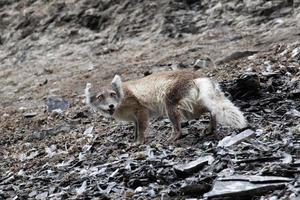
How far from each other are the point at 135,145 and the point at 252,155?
2398 millimetres

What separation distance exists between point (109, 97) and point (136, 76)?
5.42 m

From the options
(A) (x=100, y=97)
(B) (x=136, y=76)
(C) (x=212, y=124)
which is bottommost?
(B) (x=136, y=76)

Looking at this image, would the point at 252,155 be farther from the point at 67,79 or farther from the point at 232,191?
the point at 67,79

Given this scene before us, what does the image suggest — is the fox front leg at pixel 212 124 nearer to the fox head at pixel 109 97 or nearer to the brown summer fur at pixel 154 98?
the brown summer fur at pixel 154 98

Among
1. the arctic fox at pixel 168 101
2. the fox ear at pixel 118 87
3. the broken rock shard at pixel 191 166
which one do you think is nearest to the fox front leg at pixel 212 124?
the arctic fox at pixel 168 101

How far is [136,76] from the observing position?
1553 centimetres

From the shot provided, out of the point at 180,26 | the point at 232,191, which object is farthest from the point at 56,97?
the point at 232,191

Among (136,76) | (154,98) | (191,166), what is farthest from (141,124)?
(136,76)

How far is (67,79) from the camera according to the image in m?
16.9

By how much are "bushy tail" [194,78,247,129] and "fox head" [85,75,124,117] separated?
4.54 ft

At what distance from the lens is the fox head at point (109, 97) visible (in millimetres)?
10062

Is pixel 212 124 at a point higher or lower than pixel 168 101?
lower

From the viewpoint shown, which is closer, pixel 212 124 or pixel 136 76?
pixel 212 124

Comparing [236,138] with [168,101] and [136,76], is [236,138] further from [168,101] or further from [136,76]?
[136,76]
